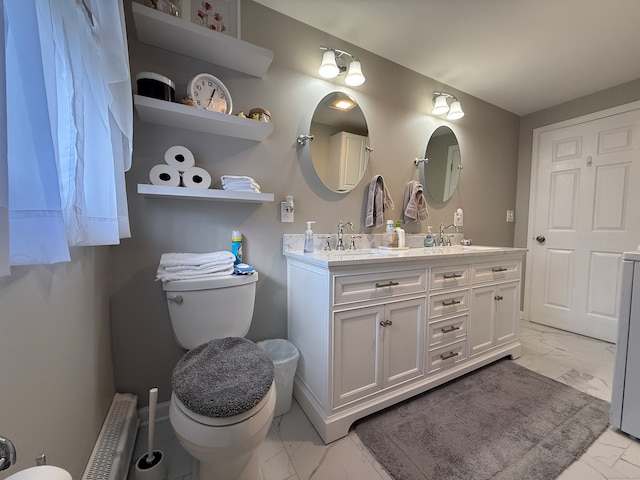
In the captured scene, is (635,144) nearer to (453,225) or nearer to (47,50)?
(453,225)

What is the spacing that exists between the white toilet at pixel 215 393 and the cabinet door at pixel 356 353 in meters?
0.38

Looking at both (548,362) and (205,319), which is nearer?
(205,319)

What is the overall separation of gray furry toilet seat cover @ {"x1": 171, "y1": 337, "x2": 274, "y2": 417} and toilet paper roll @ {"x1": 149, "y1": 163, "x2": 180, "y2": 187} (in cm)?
77

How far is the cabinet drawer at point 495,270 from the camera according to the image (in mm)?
1723

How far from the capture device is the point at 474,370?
180 cm

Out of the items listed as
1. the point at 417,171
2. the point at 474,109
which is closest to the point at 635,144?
the point at 474,109

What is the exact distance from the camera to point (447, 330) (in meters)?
1.59

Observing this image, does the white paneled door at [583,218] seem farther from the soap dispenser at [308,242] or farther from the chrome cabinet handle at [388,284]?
the soap dispenser at [308,242]

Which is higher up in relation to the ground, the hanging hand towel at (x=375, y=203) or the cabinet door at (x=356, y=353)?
the hanging hand towel at (x=375, y=203)

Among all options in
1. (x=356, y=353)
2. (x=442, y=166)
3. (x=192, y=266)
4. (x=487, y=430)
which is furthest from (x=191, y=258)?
(x=442, y=166)

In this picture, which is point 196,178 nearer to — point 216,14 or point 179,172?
point 179,172

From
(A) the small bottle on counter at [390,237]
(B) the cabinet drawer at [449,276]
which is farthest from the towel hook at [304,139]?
(B) the cabinet drawer at [449,276]

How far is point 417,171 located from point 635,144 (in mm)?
1873

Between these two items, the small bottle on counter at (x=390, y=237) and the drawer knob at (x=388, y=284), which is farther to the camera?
the small bottle on counter at (x=390, y=237)
